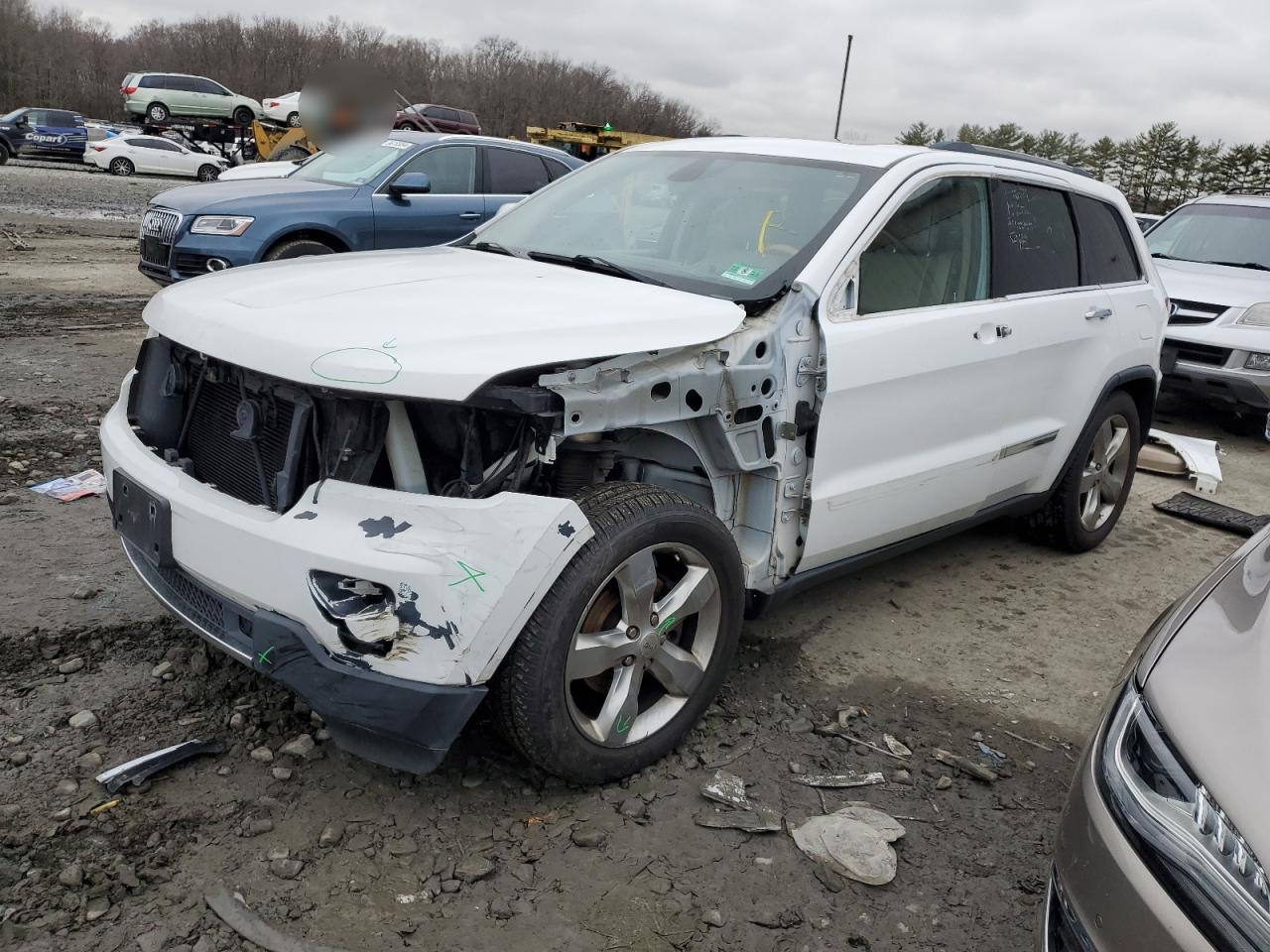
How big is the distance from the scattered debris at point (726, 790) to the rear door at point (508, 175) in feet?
22.5

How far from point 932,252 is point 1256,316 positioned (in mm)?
5472

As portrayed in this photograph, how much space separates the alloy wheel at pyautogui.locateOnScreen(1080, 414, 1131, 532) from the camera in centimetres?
481

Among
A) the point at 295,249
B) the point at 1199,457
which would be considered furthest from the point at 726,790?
the point at 295,249

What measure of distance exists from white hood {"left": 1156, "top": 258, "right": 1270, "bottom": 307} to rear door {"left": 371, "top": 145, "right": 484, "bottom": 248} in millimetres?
5678

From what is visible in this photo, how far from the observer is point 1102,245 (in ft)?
15.4

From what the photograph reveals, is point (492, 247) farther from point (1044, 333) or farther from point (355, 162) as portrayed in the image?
point (355, 162)

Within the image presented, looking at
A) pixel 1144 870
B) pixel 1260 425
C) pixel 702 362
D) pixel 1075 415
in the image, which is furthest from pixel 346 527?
pixel 1260 425

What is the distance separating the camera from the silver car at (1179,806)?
152 centimetres

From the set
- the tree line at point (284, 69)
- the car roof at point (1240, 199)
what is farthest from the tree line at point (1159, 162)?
the car roof at point (1240, 199)

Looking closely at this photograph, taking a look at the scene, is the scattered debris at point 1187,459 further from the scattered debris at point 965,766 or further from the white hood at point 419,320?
the white hood at point 419,320

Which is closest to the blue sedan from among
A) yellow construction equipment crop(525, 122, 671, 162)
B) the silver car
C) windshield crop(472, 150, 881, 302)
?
windshield crop(472, 150, 881, 302)

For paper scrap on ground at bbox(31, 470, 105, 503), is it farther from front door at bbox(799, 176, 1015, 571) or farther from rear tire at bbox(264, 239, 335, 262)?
front door at bbox(799, 176, 1015, 571)

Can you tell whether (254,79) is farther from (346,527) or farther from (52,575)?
(346,527)

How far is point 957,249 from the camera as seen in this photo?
3787 millimetres
